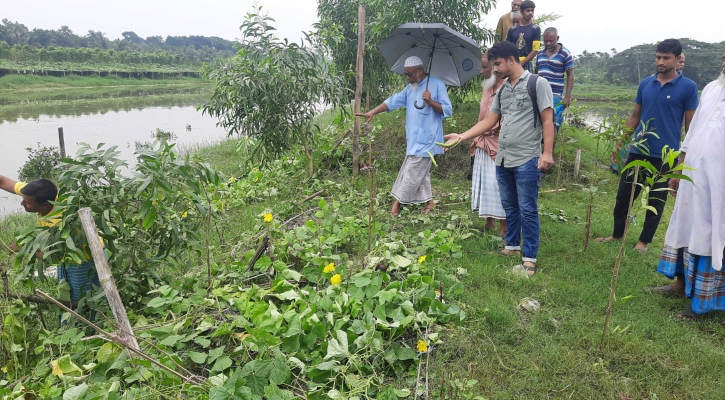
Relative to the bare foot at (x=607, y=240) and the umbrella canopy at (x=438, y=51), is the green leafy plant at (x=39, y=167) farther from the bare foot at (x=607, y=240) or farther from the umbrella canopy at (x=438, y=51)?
the bare foot at (x=607, y=240)

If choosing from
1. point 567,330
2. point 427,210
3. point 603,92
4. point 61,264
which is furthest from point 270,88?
point 603,92

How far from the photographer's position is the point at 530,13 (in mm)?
5121

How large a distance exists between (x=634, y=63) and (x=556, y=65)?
35.9 m

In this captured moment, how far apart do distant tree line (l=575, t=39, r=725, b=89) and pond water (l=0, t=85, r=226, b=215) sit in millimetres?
21311

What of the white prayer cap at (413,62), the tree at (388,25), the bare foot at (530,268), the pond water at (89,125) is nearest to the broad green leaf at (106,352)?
the bare foot at (530,268)

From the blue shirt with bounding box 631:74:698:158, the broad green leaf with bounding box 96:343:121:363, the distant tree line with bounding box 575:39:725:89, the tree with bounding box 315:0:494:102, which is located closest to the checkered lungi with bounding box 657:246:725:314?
the blue shirt with bounding box 631:74:698:158

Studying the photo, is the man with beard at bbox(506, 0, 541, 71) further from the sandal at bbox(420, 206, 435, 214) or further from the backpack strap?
the backpack strap

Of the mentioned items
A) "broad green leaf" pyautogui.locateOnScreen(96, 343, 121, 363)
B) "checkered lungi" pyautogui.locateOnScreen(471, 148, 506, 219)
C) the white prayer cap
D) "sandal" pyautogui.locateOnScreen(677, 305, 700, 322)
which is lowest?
"broad green leaf" pyautogui.locateOnScreen(96, 343, 121, 363)

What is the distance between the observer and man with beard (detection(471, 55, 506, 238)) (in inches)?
159

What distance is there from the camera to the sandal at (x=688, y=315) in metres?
2.68

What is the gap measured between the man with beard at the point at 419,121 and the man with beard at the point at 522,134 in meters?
0.92

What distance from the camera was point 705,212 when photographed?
265cm

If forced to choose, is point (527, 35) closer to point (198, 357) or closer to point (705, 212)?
point (705, 212)

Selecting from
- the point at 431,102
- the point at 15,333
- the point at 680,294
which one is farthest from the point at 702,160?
the point at 15,333
